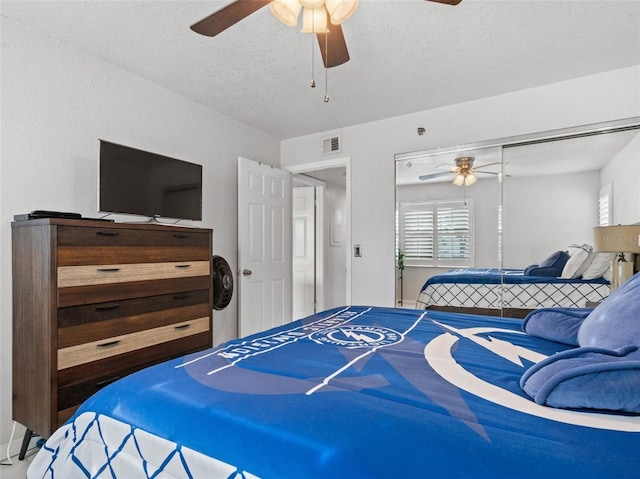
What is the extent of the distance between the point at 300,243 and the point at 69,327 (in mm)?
3664

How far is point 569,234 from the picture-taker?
290cm

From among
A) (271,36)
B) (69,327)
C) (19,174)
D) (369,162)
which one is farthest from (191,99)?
(69,327)

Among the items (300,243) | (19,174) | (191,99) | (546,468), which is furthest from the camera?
(300,243)

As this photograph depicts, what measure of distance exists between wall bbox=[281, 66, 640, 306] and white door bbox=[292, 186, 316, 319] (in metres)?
1.01

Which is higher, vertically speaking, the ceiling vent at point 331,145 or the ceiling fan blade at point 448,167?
the ceiling vent at point 331,145

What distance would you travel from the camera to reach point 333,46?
1868 mm

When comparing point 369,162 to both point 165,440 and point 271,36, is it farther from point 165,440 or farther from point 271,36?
point 165,440

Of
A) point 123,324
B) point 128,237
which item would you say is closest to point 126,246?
point 128,237

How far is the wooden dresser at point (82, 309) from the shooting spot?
1814 millimetres

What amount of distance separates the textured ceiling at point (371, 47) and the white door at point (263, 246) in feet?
2.76

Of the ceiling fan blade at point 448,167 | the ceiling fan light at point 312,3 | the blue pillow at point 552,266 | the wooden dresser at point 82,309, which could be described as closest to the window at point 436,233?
the ceiling fan blade at point 448,167

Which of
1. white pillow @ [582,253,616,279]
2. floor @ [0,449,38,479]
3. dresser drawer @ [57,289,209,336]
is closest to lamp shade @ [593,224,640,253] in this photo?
white pillow @ [582,253,616,279]

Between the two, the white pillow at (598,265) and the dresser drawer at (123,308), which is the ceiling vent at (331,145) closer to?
the dresser drawer at (123,308)

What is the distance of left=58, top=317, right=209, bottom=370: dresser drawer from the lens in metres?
1.87
